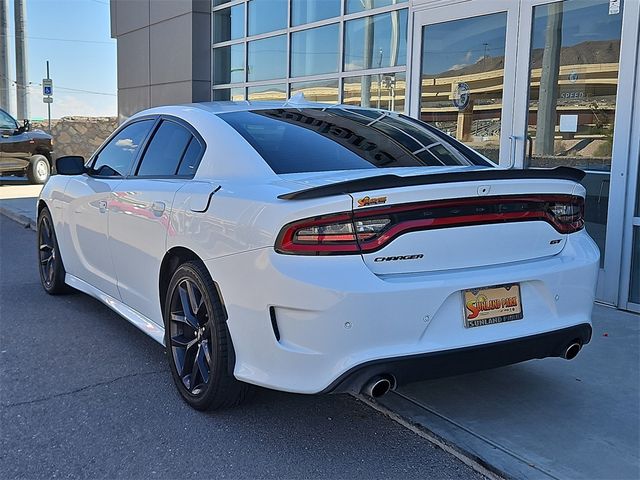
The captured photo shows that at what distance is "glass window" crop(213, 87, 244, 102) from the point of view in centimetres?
1279

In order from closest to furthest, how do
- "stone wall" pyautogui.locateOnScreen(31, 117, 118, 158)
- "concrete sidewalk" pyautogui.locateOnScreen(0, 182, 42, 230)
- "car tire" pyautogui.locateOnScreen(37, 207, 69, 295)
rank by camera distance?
1. "car tire" pyautogui.locateOnScreen(37, 207, 69, 295)
2. "concrete sidewalk" pyautogui.locateOnScreen(0, 182, 42, 230)
3. "stone wall" pyautogui.locateOnScreen(31, 117, 118, 158)

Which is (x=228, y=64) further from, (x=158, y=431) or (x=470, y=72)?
(x=158, y=431)

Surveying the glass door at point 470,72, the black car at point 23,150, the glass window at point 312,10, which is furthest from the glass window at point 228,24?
the black car at point 23,150

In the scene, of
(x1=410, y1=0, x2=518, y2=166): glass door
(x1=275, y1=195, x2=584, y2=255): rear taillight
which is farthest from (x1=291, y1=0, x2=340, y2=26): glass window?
(x1=275, y1=195, x2=584, y2=255): rear taillight

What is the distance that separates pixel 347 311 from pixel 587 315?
4.49 feet

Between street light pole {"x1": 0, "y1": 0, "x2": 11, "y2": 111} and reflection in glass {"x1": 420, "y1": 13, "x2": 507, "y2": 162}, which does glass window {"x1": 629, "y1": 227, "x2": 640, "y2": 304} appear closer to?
reflection in glass {"x1": 420, "y1": 13, "x2": 507, "y2": 162}

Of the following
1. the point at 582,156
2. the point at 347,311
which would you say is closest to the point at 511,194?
the point at 347,311

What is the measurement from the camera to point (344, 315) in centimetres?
279

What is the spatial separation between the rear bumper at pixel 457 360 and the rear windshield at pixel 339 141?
1118mm

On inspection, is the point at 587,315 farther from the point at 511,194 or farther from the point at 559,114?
the point at 559,114

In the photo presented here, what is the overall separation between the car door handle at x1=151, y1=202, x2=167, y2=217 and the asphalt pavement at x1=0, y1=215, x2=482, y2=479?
1.00m

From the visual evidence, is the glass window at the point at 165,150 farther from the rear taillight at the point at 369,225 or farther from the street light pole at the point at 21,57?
the street light pole at the point at 21,57

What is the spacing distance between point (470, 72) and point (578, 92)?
5.00 feet

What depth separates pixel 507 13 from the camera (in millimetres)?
6484
